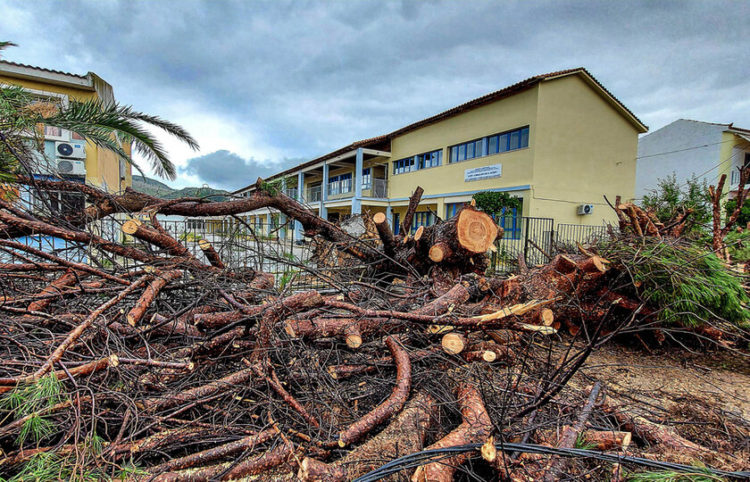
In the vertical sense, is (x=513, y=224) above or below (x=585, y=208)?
below

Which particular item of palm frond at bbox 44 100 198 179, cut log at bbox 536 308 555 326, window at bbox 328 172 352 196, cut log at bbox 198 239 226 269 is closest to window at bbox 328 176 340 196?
window at bbox 328 172 352 196

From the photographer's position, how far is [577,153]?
45.4 feet

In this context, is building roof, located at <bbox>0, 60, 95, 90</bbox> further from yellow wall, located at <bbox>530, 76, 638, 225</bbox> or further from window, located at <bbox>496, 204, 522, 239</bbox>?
yellow wall, located at <bbox>530, 76, 638, 225</bbox>

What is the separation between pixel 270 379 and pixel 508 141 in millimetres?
14454

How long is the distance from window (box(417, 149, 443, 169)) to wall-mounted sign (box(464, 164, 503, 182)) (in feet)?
6.78

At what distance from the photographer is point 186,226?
15.9 feet

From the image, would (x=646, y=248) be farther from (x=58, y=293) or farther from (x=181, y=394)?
(x=58, y=293)

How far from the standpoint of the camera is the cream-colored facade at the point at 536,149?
12820 millimetres

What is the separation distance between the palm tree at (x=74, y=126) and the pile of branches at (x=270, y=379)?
189 centimetres

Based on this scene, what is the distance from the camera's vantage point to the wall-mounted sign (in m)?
14.2

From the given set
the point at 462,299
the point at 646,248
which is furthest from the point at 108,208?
the point at 646,248

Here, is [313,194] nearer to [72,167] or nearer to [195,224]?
[72,167]

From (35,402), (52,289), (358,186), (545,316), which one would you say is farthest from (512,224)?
(35,402)

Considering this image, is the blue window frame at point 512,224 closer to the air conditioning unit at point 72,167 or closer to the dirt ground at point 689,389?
the dirt ground at point 689,389
